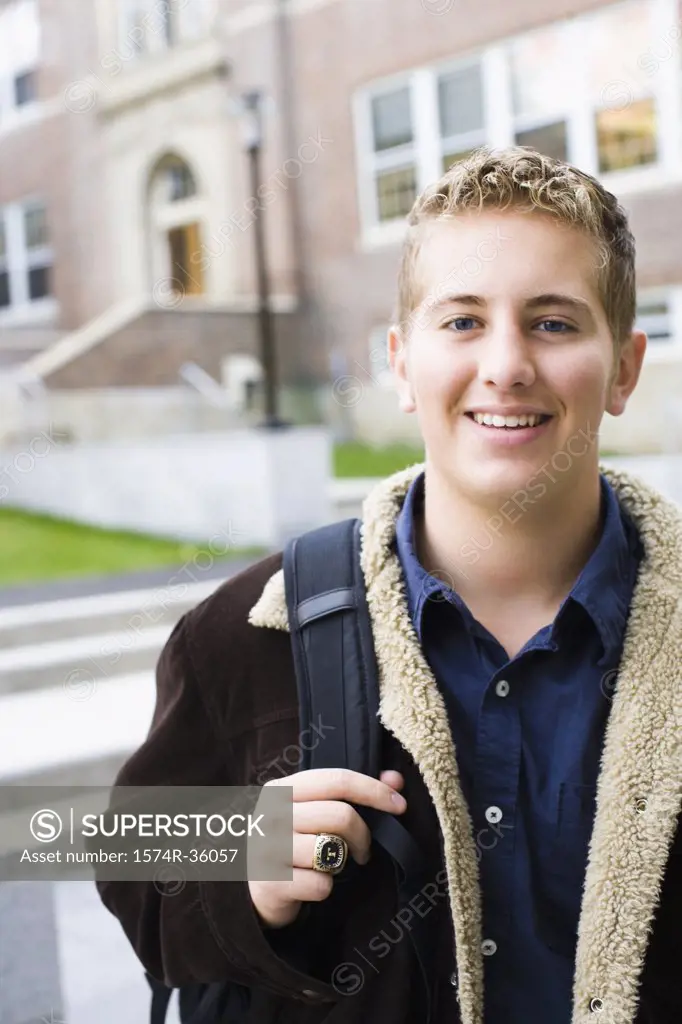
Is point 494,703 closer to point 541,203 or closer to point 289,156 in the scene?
point 541,203

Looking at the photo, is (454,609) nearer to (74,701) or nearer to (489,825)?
(489,825)

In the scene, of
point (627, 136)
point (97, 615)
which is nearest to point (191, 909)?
point (97, 615)

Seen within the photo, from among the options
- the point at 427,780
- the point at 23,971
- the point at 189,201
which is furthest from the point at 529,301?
the point at 189,201

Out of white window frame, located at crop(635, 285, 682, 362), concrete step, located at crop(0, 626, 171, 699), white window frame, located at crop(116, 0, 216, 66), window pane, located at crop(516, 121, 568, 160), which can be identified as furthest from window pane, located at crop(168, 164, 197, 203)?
concrete step, located at crop(0, 626, 171, 699)

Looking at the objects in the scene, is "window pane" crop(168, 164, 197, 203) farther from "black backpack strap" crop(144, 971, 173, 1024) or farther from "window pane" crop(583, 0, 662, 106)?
"black backpack strap" crop(144, 971, 173, 1024)

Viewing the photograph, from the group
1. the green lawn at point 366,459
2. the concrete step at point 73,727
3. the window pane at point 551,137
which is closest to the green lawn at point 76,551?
the green lawn at point 366,459

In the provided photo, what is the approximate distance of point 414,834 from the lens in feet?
2.14

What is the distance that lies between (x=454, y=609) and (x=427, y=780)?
0.12 m

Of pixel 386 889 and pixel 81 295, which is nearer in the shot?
pixel 386 889

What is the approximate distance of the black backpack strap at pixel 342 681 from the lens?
635 mm

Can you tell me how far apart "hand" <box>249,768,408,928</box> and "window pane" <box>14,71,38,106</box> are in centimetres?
668

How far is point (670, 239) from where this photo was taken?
3.64 metres

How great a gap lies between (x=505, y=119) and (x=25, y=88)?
3.66 meters

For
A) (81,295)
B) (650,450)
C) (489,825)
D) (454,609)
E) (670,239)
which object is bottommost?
(489,825)
